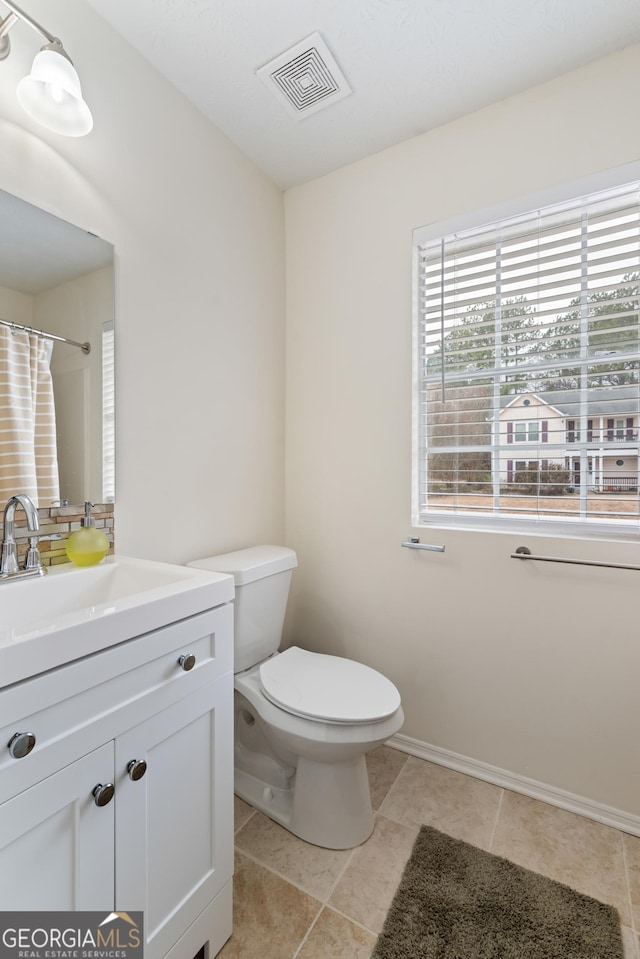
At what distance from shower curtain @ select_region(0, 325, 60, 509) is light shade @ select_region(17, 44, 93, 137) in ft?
1.69

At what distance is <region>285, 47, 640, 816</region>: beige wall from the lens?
1.48m

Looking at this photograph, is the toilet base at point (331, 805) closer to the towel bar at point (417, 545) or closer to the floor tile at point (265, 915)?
the floor tile at point (265, 915)

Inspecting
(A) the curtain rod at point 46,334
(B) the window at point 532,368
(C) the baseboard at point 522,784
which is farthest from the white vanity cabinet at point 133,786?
(B) the window at point 532,368

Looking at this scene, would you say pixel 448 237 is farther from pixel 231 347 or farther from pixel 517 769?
pixel 517 769

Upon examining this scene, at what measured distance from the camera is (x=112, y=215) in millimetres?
1375

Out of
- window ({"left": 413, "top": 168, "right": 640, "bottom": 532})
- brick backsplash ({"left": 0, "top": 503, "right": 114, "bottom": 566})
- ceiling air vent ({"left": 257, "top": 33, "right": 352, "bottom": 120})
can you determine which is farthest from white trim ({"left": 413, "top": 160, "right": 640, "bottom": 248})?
brick backsplash ({"left": 0, "top": 503, "right": 114, "bottom": 566})

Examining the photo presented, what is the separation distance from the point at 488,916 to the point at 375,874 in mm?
306

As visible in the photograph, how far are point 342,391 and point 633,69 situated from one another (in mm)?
1376

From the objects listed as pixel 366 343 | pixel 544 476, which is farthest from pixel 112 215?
pixel 544 476

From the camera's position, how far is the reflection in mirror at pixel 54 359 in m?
1.17

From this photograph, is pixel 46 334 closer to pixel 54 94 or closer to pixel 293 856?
pixel 54 94

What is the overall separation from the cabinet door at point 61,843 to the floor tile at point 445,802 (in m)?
1.05

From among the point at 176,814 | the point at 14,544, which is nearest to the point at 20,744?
the point at 176,814

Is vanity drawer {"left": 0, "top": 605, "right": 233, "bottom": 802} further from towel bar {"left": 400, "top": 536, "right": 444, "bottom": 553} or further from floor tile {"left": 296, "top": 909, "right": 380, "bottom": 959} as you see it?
towel bar {"left": 400, "top": 536, "right": 444, "bottom": 553}
